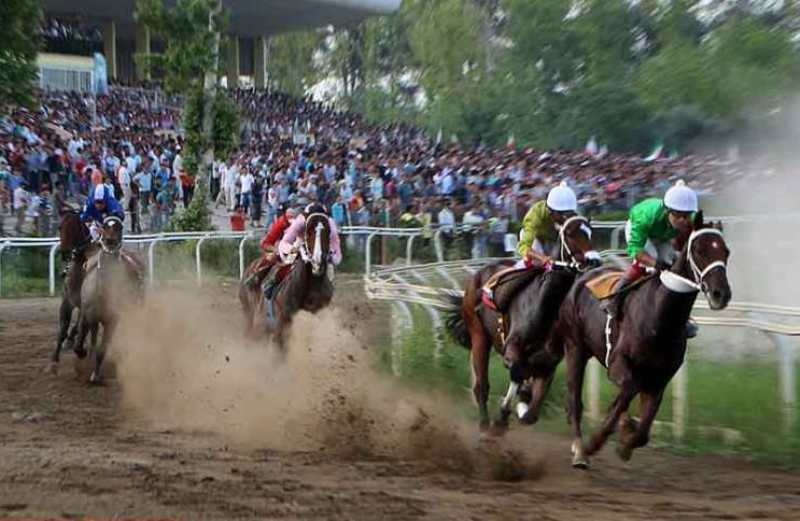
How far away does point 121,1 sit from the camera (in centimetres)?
3516

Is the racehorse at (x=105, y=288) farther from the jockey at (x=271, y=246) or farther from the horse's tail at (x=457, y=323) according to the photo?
the horse's tail at (x=457, y=323)

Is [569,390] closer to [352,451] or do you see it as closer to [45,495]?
[352,451]

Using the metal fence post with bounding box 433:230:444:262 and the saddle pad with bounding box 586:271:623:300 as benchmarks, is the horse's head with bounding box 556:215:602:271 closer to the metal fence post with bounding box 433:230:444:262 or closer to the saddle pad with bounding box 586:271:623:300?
the saddle pad with bounding box 586:271:623:300

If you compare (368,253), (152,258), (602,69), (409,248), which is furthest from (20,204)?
(602,69)

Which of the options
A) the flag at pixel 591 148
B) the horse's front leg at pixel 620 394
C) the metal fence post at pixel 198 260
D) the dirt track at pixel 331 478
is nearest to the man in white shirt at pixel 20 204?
the metal fence post at pixel 198 260

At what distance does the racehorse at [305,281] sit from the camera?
32.6 feet

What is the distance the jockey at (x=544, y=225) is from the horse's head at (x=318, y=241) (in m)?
2.24

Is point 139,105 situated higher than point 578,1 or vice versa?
point 578,1

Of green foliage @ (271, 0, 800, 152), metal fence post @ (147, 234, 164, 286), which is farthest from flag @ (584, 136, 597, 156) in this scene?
metal fence post @ (147, 234, 164, 286)

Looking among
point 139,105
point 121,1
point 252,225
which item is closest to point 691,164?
point 252,225

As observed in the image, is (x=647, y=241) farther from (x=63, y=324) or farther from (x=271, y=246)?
(x=63, y=324)

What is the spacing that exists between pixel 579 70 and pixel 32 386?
1966 cm

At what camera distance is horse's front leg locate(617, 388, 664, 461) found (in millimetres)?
6711

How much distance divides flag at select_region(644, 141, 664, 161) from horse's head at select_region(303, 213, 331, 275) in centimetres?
1428
